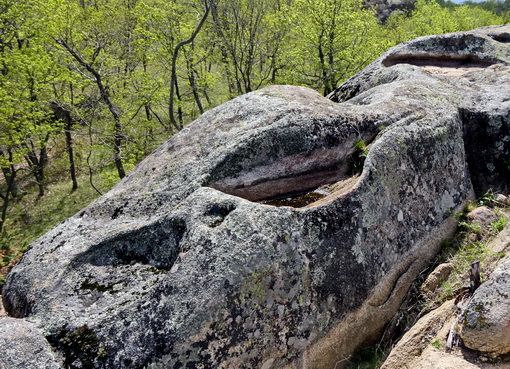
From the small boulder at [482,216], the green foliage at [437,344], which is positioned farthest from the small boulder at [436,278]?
the small boulder at [482,216]

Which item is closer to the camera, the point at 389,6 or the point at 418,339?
the point at 418,339

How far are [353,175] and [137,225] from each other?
12.5 ft

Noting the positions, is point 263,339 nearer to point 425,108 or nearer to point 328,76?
point 425,108

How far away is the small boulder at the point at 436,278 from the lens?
7203 millimetres

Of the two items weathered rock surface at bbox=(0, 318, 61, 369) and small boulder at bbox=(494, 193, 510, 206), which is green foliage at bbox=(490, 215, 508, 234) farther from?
weathered rock surface at bbox=(0, 318, 61, 369)

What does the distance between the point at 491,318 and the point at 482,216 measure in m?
3.17

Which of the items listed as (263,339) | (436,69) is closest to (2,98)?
(436,69)

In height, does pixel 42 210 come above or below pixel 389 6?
below

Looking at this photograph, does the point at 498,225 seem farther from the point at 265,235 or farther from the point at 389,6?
the point at 389,6

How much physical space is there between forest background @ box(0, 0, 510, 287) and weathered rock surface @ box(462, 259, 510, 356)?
1958 centimetres

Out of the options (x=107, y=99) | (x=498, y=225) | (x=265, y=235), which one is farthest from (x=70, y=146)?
(x=498, y=225)

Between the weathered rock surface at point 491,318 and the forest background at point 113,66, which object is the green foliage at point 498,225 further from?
the forest background at point 113,66

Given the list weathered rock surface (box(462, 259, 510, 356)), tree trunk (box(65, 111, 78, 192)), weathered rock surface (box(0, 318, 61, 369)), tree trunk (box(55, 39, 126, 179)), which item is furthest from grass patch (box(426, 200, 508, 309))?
tree trunk (box(65, 111, 78, 192))

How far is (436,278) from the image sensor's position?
23.8 ft
